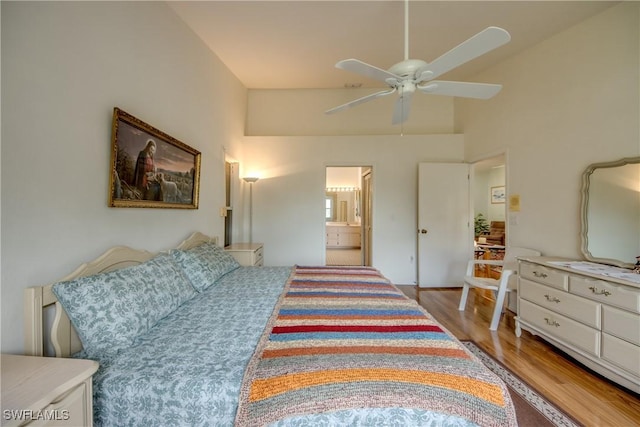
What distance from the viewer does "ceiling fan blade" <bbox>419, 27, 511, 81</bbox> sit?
137cm

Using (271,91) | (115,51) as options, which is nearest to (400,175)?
(271,91)

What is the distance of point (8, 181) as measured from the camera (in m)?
1.09

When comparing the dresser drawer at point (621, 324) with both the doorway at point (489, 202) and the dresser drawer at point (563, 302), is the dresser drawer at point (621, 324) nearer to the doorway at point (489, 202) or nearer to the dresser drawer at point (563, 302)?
the dresser drawer at point (563, 302)

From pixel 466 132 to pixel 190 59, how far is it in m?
3.97

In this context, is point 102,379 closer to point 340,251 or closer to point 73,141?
point 73,141

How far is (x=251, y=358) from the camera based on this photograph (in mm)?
1089

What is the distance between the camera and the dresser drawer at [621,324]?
1.63 metres

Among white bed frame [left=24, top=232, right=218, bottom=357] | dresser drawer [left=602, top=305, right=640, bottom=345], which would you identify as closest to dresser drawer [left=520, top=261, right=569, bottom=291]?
dresser drawer [left=602, top=305, right=640, bottom=345]

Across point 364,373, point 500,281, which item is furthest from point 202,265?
point 500,281

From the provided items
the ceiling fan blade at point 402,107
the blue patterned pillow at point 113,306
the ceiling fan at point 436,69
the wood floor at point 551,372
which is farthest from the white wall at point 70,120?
the wood floor at point 551,372

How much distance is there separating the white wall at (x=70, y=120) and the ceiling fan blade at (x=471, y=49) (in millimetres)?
2045

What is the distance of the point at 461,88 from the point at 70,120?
250cm

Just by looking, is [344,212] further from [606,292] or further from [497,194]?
[606,292]

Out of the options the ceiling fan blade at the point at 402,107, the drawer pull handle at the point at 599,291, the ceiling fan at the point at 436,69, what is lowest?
the drawer pull handle at the point at 599,291
